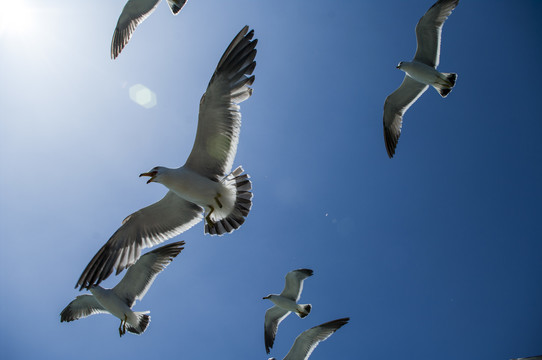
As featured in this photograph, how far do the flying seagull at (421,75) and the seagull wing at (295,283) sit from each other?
3345 millimetres

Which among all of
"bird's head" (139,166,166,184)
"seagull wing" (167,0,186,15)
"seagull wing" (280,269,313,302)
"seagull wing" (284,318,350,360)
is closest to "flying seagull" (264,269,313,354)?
"seagull wing" (280,269,313,302)

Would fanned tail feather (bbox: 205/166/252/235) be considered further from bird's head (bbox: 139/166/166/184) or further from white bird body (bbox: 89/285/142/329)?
white bird body (bbox: 89/285/142/329)

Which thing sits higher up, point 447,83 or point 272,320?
point 447,83

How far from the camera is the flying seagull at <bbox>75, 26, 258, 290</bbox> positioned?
4176 millimetres

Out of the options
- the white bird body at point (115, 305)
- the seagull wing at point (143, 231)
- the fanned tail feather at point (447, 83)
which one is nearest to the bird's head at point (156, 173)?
the seagull wing at point (143, 231)

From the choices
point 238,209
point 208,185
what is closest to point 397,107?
point 238,209

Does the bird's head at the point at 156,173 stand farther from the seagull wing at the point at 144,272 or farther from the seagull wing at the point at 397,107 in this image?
the seagull wing at the point at 397,107

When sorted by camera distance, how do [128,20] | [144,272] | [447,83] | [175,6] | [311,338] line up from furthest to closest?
[128,20] → [311,338] → [447,83] → [175,6] → [144,272]

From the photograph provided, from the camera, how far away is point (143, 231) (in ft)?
17.1

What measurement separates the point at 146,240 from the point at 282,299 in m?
4.17

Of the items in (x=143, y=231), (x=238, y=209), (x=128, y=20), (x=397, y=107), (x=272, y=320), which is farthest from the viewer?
(x=272, y=320)

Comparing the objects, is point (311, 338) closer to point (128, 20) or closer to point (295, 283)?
point (295, 283)

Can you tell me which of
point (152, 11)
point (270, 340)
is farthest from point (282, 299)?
point (152, 11)

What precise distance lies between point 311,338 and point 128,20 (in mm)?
8234
